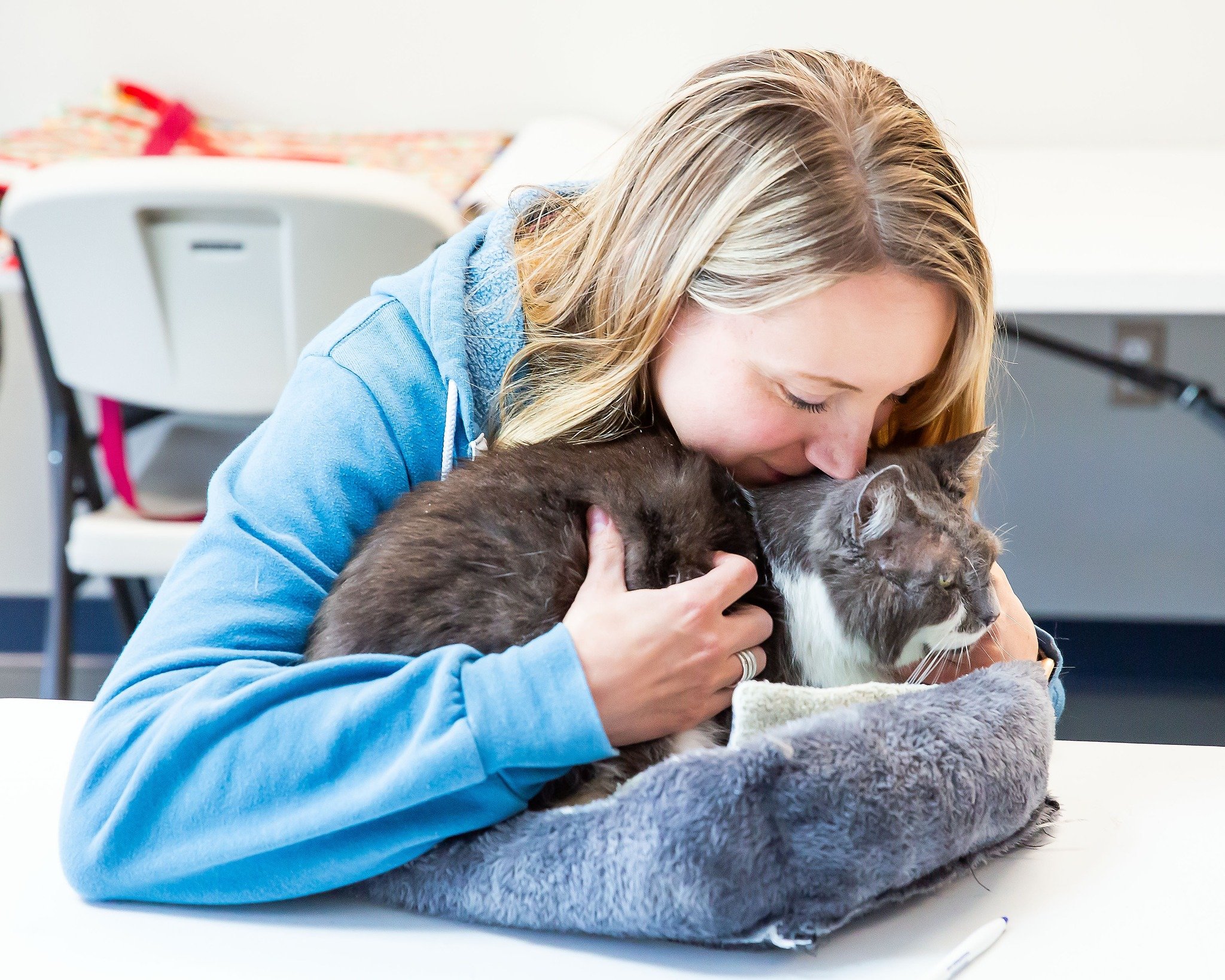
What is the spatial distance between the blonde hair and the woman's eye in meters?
0.09

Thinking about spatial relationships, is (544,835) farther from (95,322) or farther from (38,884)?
(95,322)

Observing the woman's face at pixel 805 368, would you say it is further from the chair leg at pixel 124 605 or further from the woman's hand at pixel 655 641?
the chair leg at pixel 124 605

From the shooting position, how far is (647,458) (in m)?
→ 0.98

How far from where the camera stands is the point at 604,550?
902 millimetres

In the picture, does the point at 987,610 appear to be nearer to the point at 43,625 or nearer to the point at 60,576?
the point at 60,576

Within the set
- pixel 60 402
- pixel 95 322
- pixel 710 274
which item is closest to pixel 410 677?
pixel 710 274

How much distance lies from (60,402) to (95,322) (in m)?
0.33

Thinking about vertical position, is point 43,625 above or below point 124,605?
below

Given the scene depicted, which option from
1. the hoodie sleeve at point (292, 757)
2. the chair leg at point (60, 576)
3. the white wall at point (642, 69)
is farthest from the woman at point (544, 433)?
the white wall at point (642, 69)

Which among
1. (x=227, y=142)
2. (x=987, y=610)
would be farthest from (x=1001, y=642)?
(x=227, y=142)

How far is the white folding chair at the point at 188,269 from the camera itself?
5.06ft

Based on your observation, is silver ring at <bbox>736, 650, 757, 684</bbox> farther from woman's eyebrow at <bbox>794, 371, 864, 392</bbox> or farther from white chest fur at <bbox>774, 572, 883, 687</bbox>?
woman's eyebrow at <bbox>794, 371, 864, 392</bbox>

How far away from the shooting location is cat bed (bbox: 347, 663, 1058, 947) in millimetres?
615

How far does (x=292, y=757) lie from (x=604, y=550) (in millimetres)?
307
